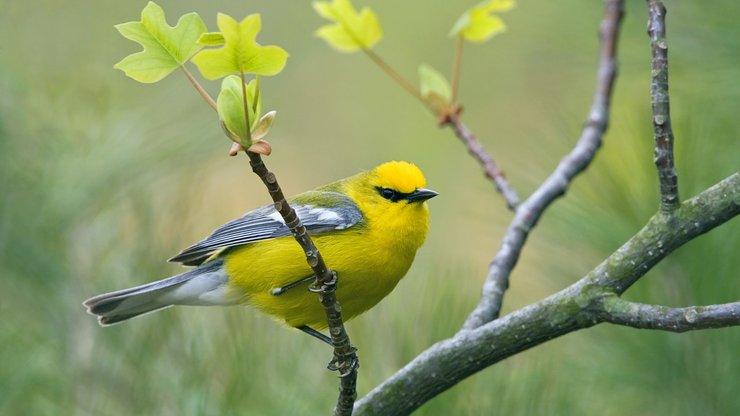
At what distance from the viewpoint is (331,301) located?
1.64m

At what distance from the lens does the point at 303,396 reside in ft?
6.29

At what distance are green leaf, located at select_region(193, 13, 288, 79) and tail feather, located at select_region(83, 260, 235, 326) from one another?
0.90 metres

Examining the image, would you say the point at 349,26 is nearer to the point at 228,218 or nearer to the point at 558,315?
the point at 228,218

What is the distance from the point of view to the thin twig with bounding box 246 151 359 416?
1.33m

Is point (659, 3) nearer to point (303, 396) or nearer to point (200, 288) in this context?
point (303, 396)

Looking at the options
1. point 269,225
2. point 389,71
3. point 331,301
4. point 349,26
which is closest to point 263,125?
point 331,301

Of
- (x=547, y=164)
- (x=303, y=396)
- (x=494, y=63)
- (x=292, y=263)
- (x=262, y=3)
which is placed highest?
(x=262, y=3)

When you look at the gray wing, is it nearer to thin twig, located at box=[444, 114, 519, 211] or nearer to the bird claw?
thin twig, located at box=[444, 114, 519, 211]

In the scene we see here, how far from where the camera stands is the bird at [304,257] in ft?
8.11

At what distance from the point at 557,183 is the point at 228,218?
89cm

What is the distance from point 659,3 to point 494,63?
3432 mm

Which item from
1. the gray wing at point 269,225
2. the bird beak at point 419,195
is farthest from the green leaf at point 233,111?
the bird beak at point 419,195

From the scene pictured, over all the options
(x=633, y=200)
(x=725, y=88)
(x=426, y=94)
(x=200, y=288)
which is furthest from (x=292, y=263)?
(x=725, y=88)

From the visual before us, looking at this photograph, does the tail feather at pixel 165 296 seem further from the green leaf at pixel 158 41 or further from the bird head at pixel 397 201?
the green leaf at pixel 158 41
